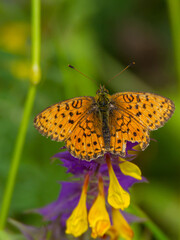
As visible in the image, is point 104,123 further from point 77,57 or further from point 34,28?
point 77,57

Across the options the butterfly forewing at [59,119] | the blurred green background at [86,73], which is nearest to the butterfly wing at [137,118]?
the butterfly forewing at [59,119]

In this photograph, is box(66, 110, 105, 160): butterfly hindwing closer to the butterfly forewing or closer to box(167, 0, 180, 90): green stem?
the butterfly forewing

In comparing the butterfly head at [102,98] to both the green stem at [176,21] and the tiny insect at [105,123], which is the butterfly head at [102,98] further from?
the green stem at [176,21]

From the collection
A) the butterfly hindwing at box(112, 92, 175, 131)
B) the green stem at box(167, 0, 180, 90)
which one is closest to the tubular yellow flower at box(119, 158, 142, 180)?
the butterfly hindwing at box(112, 92, 175, 131)

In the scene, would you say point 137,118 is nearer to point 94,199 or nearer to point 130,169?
point 130,169

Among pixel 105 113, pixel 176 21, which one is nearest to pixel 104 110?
pixel 105 113

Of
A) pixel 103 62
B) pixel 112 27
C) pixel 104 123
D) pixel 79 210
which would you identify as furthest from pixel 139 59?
pixel 79 210

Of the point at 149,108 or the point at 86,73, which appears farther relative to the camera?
the point at 86,73
